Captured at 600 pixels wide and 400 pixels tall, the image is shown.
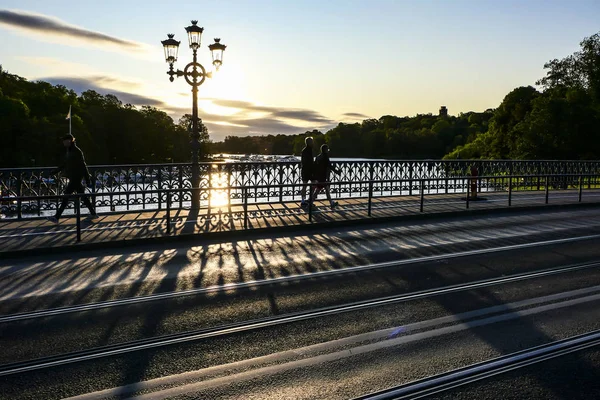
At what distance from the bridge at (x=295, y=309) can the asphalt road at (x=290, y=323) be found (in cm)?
3

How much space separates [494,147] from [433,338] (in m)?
85.4

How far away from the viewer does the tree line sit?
6312cm

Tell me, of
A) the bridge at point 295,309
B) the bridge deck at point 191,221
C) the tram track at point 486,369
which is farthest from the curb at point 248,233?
the tram track at point 486,369

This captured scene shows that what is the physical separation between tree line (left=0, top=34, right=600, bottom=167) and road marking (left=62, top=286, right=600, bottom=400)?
5830 cm

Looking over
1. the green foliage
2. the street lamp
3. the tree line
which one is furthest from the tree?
the street lamp

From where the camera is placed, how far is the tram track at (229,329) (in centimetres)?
546

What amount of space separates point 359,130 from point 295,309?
468 feet

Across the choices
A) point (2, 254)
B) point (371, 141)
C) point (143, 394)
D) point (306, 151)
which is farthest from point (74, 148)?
point (371, 141)

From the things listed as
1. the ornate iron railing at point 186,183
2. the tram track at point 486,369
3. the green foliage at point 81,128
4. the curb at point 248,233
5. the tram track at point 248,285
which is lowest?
the tram track at point 486,369

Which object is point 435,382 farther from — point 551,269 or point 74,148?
point 74,148

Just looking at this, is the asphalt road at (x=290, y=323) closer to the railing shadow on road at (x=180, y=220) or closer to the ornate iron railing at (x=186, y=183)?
the railing shadow on road at (x=180, y=220)

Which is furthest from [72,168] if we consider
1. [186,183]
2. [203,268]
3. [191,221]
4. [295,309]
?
[295,309]

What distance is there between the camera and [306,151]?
57.3ft

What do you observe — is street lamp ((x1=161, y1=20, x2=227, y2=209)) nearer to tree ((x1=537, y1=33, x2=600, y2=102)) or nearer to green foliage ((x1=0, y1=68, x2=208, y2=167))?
green foliage ((x1=0, y1=68, x2=208, y2=167))
